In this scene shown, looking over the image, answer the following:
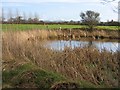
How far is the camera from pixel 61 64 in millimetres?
8820

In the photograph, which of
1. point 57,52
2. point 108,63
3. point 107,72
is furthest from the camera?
point 57,52

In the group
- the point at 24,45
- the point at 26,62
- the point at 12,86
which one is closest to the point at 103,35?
the point at 24,45

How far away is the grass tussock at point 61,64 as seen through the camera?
7293mm

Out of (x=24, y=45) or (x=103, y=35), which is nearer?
(x=24, y=45)

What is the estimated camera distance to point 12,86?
24.5 feet

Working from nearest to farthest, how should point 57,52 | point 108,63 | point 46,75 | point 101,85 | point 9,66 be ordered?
point 101,85 → point 46,75 → point 108,63 → point 9,66 → point 57,52

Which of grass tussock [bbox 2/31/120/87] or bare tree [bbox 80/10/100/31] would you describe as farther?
bare tree [bbox 80/10/100/31]

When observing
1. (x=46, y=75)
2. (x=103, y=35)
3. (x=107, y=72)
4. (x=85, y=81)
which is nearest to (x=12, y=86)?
(x=46, y=75)

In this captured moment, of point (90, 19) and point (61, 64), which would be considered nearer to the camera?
point (61, 64)

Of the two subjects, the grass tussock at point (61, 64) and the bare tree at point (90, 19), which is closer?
the grass tussock at point (61, 64)

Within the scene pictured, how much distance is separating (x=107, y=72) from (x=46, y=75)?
1.54 meters

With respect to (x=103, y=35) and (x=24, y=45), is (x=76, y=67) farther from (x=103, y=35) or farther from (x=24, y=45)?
(x=103, y=35)

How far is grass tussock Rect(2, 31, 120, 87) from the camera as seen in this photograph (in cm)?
729

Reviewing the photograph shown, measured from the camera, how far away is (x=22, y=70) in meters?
8.59
